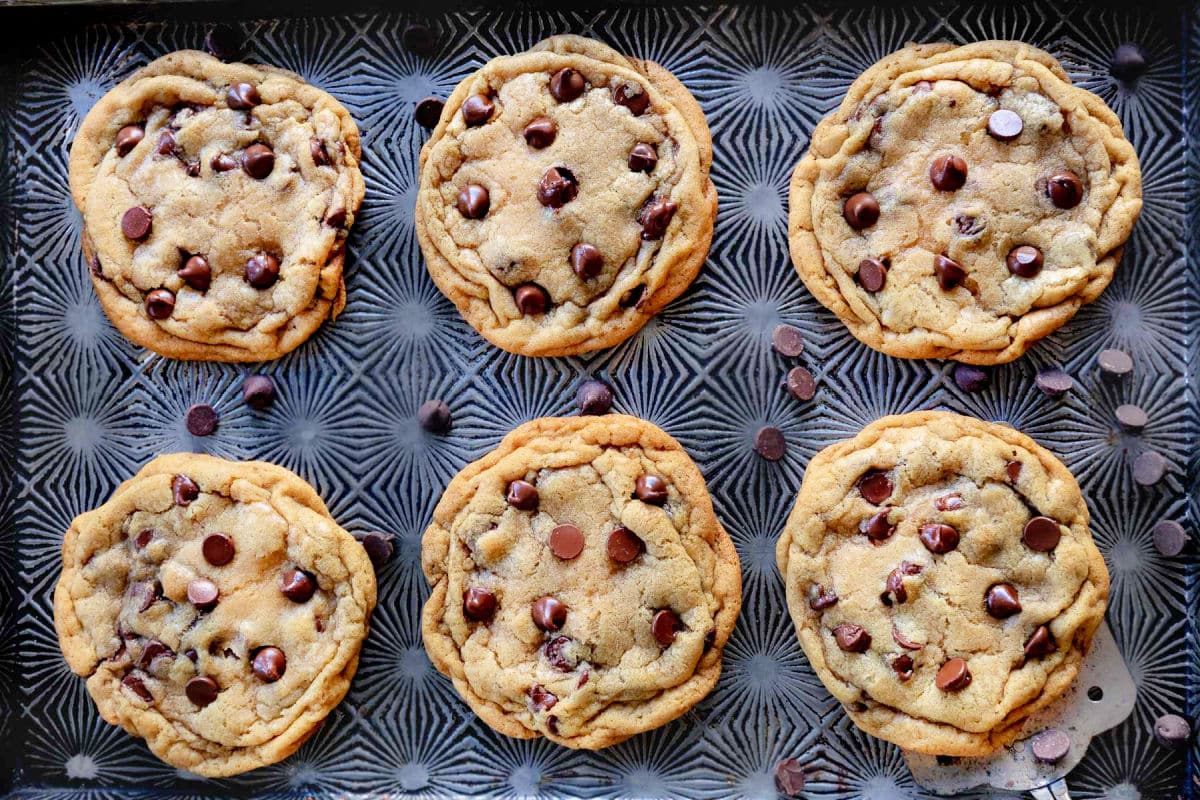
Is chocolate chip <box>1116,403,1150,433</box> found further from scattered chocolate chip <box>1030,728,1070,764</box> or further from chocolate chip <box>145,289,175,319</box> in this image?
chocolate chip <box>145,289,175,319</box>

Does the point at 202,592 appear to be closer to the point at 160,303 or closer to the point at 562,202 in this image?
the point at 160,303

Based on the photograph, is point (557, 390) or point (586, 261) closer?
point (586, 261)

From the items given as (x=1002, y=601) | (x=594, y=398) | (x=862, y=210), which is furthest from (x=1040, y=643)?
(x=594, y=398)

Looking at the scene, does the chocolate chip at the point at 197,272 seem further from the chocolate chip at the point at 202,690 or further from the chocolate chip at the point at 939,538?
the chocolate chip at the point at 939,538

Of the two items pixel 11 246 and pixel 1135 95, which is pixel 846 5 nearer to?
pixel 1135 95

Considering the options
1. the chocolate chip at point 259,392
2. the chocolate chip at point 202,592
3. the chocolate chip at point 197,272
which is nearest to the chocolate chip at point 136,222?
the chocolate chip at point 197,272

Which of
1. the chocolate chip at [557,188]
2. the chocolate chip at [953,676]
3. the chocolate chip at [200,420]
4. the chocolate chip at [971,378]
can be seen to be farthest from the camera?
the chocolate chip at [200,420]
